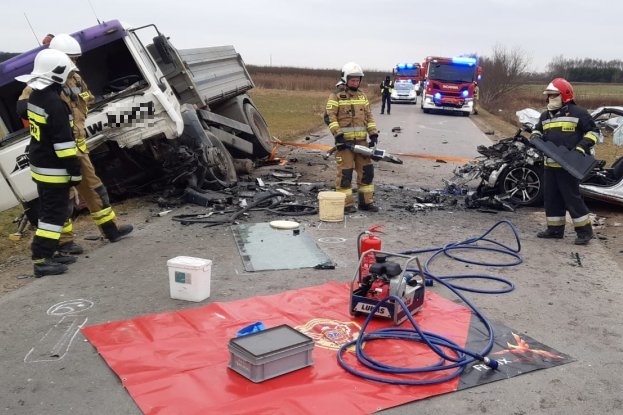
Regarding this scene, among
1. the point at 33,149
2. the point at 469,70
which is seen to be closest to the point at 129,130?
the point at 33,149

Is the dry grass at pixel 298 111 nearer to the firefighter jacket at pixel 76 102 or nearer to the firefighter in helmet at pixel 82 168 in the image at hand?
the firefighter in helmet at pixel 82 168

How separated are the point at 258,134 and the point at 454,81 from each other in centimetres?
1758

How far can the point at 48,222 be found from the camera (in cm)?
Answer: 528

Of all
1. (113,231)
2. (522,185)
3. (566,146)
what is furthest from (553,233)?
(113,231)

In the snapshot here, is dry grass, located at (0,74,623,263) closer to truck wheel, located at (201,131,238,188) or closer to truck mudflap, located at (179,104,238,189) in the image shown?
truck mudflap, located at (179,104,238,189)

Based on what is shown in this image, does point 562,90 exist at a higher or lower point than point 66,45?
lower

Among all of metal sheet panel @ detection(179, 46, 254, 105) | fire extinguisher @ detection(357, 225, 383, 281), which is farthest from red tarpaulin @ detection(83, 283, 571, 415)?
metal sheet panel @ detection(179, 46, 254, 105)

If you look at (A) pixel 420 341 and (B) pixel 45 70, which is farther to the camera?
(B) pixel 45 70

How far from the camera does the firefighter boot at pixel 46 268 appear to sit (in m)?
5.25

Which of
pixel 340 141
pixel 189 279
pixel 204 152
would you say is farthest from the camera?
pixel 204 152

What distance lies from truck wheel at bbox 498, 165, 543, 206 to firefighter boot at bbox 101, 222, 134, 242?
5460 mm

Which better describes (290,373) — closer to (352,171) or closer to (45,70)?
(45,70)

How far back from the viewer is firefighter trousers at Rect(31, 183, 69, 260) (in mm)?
5262

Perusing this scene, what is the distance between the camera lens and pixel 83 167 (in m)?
5.93
